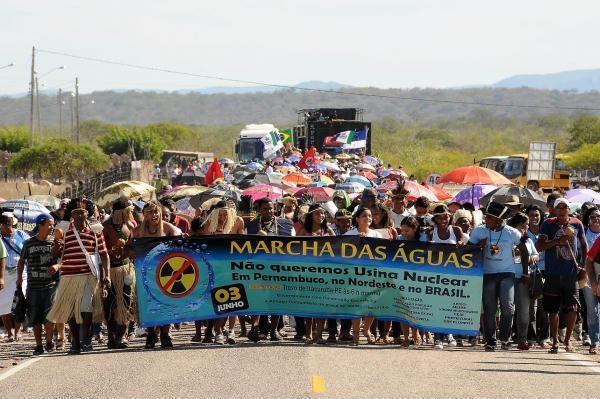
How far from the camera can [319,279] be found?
14414 mm

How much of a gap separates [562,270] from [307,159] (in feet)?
124

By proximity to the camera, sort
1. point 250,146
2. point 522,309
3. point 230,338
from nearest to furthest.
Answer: point 230,338 < point 522,309 < point 250,146

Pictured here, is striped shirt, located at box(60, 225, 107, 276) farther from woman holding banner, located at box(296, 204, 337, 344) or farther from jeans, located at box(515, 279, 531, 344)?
jeans, located at box(515, 279, 531, 344)

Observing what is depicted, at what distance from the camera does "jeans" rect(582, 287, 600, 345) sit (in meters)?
14.2

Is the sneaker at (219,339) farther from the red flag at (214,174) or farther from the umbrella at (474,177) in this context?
the red flag at (214,174)

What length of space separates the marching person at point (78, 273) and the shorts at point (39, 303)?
2.12 ft

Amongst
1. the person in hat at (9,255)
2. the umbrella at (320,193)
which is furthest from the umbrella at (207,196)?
the person in hat at (9,255)

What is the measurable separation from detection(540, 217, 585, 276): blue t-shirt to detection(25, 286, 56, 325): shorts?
5.77 m

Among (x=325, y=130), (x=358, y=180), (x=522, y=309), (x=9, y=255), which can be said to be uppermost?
(x=9, y=255)

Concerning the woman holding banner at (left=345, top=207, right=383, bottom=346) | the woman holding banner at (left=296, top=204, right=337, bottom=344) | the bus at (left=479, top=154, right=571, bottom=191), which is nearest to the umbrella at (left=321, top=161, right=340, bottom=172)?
the bus at (left=479, top=154, right=571, bottom=191)

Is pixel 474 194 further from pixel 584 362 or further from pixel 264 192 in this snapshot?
pixel 584 362

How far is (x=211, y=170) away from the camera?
112 ft

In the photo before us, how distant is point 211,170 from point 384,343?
782 inches

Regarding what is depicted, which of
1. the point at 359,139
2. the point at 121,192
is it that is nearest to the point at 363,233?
the point at 121,192
